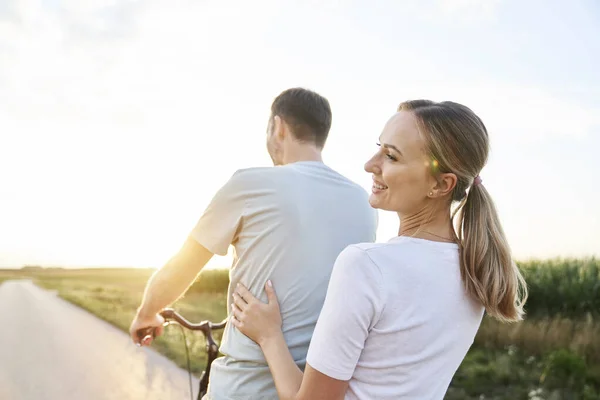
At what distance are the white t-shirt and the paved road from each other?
5726 millimetres

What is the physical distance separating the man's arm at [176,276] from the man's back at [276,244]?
7 centimetres

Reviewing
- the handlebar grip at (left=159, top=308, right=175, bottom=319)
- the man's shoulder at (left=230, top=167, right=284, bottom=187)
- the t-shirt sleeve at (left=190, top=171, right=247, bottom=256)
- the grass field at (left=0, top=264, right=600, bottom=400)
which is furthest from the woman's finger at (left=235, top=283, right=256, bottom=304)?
the grass field at (left=0, top=264, right=600, bottom=400)

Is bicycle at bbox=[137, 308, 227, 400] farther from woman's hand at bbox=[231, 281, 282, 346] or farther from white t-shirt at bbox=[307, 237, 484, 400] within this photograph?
white t-shirt at bbox=[307, 237, 484, 400]

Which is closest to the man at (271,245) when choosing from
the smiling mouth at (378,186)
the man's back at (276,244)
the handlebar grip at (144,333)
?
the man's back at (276,244)

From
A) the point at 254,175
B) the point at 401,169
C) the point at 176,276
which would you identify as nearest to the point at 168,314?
the point at 176,276

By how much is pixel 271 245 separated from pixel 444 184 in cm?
67

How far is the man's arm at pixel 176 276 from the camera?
2494 mm

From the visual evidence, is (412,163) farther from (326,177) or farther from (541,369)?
(541,369)

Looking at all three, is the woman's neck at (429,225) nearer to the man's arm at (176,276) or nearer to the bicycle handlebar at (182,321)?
the man's arm at (176,276)

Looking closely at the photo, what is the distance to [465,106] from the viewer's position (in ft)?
6.75

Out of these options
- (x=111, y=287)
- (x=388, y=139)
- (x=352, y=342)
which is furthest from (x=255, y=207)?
(x=111, y=287)

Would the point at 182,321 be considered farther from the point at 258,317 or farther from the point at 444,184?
the point at 444,184

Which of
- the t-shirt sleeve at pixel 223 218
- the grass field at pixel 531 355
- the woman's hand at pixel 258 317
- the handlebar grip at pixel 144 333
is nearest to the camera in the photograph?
the woman's hand at pixel 258 317

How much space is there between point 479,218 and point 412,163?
0.27m
